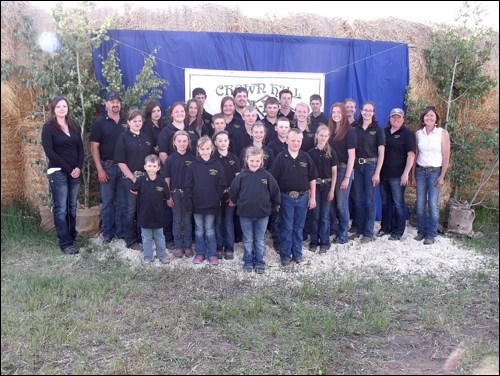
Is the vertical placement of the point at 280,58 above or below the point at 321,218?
above

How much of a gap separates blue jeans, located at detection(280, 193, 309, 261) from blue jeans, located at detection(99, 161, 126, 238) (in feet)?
6.25

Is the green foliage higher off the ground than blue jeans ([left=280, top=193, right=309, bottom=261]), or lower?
higher

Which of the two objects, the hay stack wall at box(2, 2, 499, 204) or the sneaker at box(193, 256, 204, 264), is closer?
the sneaker at box(193, 256, 204, 264)

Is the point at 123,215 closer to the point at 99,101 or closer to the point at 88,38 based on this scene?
the point at 99,101

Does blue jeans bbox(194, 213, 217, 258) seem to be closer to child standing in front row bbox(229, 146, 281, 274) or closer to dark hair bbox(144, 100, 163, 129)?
child standing in front row bbox(229, 146, 281, 274)

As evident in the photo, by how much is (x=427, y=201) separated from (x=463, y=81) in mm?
1987

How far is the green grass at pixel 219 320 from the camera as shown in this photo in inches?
143

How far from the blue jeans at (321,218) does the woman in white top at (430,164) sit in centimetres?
133

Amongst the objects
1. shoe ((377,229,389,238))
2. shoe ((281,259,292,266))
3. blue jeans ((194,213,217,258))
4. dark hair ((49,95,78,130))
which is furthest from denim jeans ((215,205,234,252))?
shoe ((377,229,389,238))

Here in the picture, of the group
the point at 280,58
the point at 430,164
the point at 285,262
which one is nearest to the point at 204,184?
the point at 285,262

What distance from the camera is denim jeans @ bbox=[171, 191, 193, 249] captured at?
5566 millimetres

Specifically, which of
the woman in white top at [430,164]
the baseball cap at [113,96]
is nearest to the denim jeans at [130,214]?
the baseball cap at [113,96]

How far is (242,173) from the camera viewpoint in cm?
529

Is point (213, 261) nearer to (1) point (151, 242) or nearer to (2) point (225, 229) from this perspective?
(2) point (225, 229)
